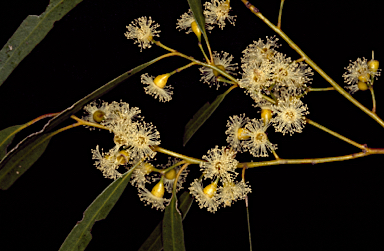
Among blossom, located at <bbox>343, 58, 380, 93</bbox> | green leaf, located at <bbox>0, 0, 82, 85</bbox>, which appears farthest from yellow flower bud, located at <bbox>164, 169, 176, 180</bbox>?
blossom, located at <bbox>343, 58, 380, 93</bbox>

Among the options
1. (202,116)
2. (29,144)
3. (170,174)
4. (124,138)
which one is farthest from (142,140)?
(29,144)

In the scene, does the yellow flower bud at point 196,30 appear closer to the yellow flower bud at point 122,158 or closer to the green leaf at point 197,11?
the green leaf at point 197,11

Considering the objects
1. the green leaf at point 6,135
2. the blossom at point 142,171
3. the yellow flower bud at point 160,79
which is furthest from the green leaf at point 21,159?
the yellow flower bud at point 160,79

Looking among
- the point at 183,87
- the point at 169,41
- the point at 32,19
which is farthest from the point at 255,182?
the point at 32,19

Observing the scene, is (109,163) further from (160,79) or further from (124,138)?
(160,79)

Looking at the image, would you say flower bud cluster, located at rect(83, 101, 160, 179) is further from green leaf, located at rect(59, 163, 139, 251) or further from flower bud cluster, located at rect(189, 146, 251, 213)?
flower bud cluster, located at rect(189, 146, 251, 213)
